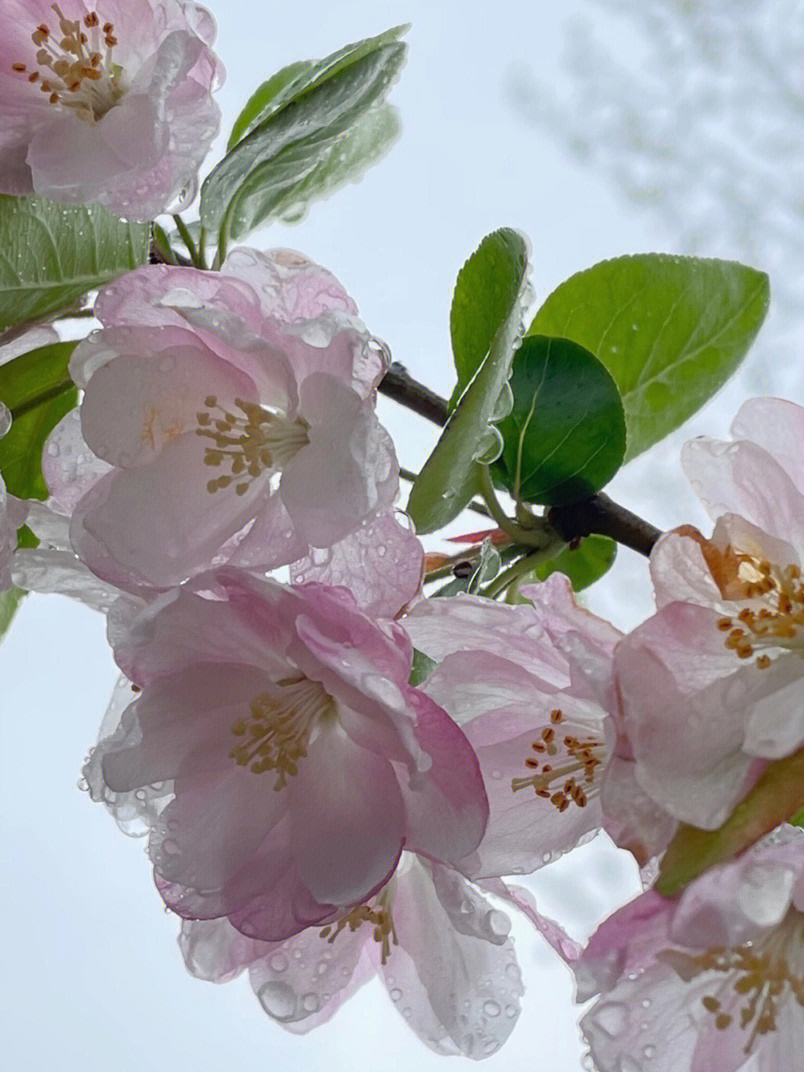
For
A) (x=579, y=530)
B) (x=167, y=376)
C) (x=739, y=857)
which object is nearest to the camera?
(x=739, y=857)

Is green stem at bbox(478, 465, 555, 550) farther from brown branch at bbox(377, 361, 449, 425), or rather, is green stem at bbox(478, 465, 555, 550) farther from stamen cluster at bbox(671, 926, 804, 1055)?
stamen cluster at bbox(671, 926, 804, 1055)

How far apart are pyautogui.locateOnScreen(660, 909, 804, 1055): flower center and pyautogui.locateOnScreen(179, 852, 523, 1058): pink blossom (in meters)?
0.09

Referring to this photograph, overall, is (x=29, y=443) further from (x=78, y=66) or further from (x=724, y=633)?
(x=724, y=633)

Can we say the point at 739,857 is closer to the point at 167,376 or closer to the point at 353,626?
the point at 353,626

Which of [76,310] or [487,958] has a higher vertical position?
[76,310]

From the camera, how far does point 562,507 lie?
0.56 m

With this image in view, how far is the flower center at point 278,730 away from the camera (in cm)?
43

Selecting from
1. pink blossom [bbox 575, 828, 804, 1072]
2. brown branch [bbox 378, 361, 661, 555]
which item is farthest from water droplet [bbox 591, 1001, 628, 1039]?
brown branch [bbox 378, 361, 661, 555]

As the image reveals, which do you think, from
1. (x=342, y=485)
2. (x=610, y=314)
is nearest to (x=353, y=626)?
(x=342, y=485)

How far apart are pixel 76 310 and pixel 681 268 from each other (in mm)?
256

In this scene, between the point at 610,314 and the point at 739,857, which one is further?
the point at 610,314

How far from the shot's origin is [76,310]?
0.53 m

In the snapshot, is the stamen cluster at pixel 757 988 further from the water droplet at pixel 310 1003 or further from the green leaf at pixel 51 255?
the green leaf at pixel 51 255

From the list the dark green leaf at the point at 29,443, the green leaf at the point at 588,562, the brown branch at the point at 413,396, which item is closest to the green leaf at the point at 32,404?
the dark green leaf at the point at 29,443
